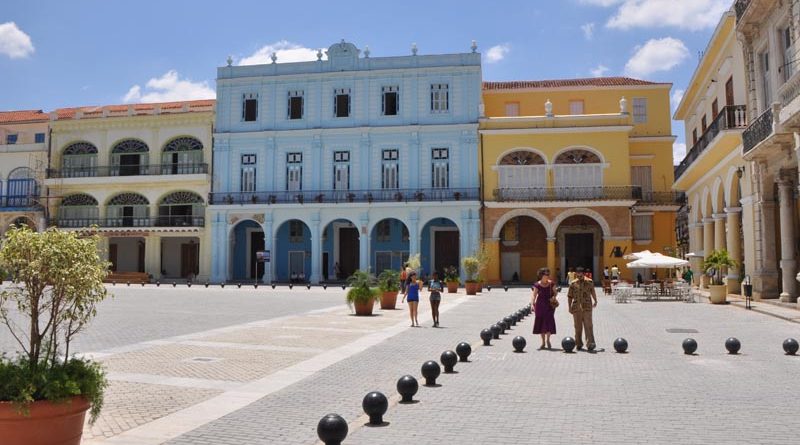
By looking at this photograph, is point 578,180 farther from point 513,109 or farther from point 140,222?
point 140,222

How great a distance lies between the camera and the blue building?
4044 cm

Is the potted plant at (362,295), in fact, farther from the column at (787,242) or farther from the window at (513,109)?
the window at (513,109)

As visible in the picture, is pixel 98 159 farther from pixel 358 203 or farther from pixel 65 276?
pixel 65 276

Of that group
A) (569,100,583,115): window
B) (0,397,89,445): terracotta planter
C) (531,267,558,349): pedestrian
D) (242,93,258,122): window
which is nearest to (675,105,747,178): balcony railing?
(531,267,558,349): pedestrian

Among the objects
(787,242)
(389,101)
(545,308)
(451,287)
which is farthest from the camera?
(389,101)

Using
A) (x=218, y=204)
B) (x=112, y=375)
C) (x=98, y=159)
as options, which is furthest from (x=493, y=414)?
(x=98, y=159)

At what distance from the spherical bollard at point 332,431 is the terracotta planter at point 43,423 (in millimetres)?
1845

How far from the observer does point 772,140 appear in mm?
18484

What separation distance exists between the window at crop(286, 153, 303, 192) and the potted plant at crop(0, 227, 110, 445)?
36.7 meters

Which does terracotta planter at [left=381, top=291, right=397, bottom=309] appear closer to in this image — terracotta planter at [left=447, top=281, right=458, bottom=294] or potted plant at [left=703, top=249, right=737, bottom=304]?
potted plant at [left=703, top=249, right=737, bottom=304]

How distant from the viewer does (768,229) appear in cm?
2127

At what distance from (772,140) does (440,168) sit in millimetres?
23538

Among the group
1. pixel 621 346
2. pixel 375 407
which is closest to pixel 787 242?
pixel 621 346

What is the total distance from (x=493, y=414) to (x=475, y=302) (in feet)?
61.2
